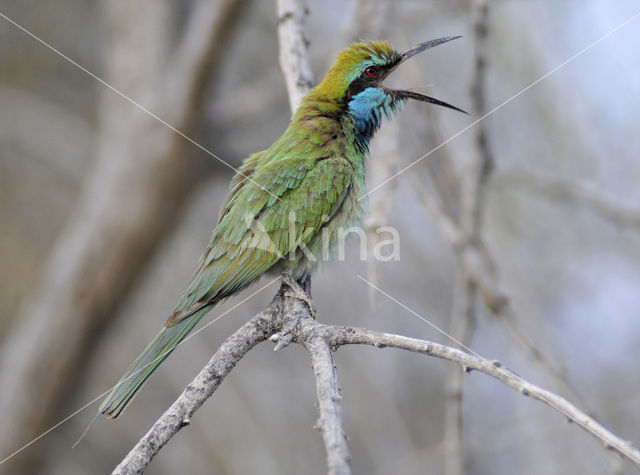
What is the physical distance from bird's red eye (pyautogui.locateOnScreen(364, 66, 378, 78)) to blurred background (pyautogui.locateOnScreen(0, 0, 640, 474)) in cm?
29

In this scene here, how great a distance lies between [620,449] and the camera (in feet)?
3.96

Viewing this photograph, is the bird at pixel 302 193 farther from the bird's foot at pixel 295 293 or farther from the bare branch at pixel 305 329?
the bare branch at pixel 305 329

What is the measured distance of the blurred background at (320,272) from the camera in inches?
140

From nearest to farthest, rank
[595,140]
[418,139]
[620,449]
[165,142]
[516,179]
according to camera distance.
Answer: [620,449] < [516,179] < [418,139] < [165,142] < [595,140]

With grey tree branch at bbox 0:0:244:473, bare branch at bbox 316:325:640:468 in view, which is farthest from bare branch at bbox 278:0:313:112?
grey tree branch at bbox 0:0:244:473

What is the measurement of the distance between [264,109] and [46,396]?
2368 millimetres

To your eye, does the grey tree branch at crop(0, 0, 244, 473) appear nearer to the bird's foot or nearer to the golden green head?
the golden green head

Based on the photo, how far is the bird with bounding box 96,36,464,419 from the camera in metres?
2.36

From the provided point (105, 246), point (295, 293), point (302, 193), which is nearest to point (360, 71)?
point (302, 193)

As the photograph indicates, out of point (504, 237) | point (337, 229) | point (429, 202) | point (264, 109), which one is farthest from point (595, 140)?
point (337, 229)

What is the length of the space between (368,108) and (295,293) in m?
1.05

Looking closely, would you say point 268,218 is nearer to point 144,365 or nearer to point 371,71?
point 144,365

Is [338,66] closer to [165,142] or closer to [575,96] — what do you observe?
[165,142]

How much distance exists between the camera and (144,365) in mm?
2133
